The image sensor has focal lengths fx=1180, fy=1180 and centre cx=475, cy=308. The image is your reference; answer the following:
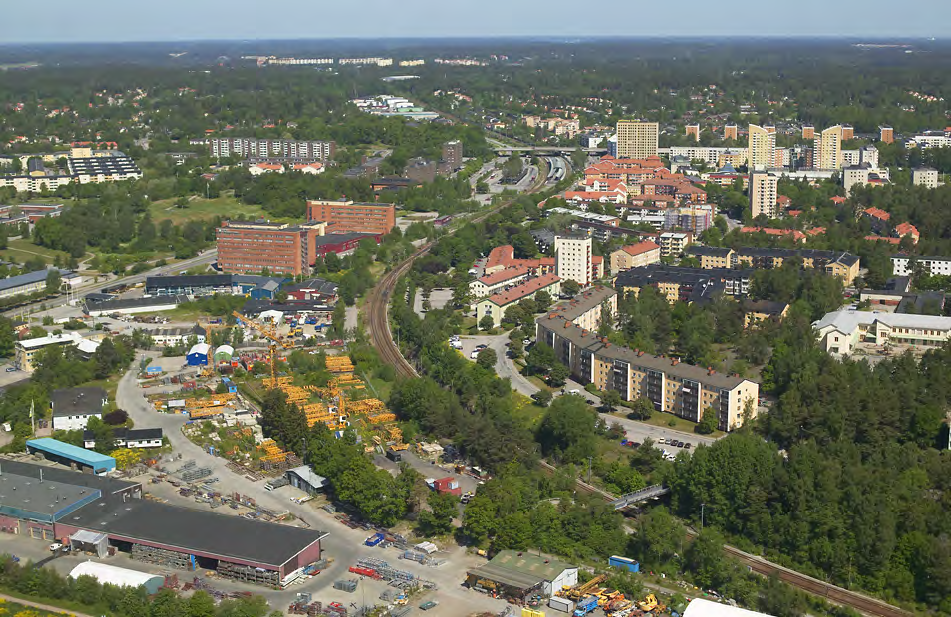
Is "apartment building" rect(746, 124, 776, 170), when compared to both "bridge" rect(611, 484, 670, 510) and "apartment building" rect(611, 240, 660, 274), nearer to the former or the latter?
"apartment building" rect(611, 240, 660, 274)

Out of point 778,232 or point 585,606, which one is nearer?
point 585,606

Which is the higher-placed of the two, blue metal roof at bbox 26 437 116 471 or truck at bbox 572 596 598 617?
blue metal roof at bbox 26 437 116 471

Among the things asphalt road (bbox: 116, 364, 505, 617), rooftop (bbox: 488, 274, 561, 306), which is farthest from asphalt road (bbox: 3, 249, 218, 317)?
asphalt road (bbox: 116, 364, 505, 617)

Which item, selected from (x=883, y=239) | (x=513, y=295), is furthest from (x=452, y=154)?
(x=513, y=295)

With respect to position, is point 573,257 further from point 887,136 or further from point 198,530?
point 887,136

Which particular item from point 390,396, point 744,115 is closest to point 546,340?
point 390,396

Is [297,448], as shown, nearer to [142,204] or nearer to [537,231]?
[537,231]
